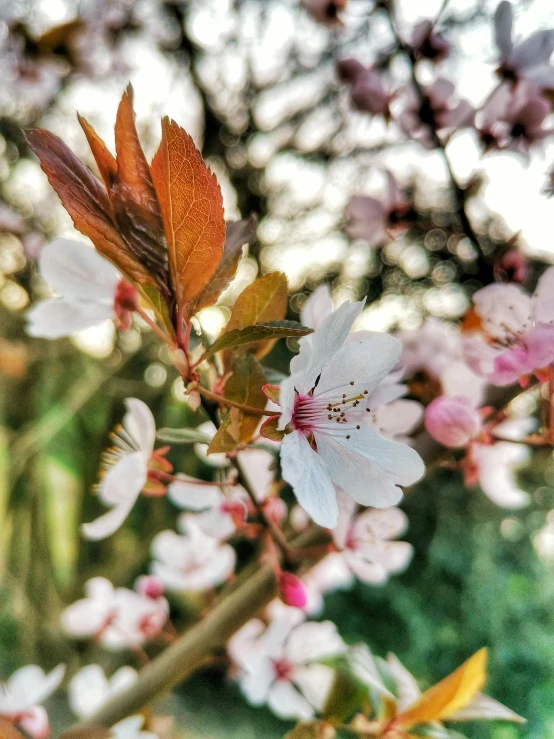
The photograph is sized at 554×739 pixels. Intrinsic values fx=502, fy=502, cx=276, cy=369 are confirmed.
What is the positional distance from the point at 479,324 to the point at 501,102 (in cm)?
21

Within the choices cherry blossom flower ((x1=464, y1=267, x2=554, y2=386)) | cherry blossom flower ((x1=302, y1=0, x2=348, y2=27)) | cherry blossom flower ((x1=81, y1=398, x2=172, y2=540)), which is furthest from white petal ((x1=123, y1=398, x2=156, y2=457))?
cherry blossom flower ((x1=302, y1=0, x2=348, y2=27))

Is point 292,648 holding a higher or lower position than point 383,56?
lower

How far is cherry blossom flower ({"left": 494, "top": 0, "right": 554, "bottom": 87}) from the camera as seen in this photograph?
1.43 ft

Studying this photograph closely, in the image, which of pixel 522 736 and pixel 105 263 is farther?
pixel 522 736

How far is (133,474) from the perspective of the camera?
0.31 m

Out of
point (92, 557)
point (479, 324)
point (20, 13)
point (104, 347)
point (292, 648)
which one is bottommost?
point (92, 557)

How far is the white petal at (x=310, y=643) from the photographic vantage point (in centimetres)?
48

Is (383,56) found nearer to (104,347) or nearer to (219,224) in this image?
(219,224)

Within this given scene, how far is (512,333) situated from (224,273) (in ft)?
0.75

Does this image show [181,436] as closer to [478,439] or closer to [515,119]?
[478,439]

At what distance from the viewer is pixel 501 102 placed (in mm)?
472

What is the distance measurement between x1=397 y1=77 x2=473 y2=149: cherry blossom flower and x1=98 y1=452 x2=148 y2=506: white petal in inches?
16.5

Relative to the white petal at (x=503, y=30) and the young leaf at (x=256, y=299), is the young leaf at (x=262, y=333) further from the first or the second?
the white petal at (x=503, y=30)

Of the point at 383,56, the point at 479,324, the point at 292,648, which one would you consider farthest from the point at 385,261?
the point at 292,648
